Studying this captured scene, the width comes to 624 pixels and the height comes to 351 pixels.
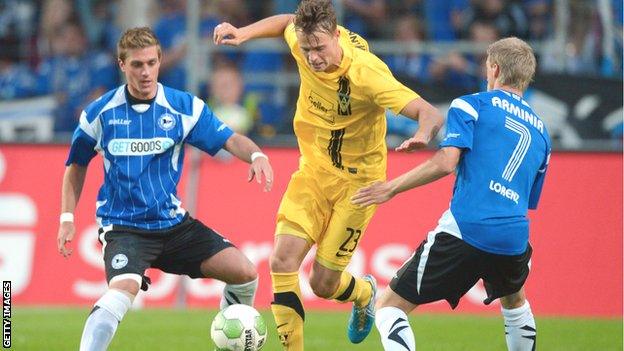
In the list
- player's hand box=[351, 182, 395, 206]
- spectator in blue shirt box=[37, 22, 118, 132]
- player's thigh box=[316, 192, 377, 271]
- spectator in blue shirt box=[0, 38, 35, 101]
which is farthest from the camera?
spectator in blue shirt box=[0, 38, 35, 101]

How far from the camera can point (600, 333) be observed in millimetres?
10633

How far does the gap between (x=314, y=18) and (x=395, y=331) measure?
2.14m

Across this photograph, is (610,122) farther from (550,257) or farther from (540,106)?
(550,257)

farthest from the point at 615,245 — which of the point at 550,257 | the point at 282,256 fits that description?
the point at 282,256

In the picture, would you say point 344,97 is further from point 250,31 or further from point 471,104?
point 471,104

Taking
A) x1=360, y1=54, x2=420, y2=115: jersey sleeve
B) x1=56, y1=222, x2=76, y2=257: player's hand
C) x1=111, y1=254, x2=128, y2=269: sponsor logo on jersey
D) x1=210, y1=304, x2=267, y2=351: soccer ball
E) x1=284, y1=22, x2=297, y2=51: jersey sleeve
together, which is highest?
x1=284, y1=22, x2=297, y2=51: jersey sleeve

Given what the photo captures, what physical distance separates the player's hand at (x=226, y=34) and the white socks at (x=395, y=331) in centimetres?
240

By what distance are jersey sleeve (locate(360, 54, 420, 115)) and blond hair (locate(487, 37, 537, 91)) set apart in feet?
2.32

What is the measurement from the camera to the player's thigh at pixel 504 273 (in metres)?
7.06

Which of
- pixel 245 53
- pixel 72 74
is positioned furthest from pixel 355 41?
pixel 72 74

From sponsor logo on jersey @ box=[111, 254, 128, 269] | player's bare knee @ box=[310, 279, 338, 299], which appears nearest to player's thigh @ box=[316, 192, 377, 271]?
player's bare knee @ box=[310, 279, 338, 299]

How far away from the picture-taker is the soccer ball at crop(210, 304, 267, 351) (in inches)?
309

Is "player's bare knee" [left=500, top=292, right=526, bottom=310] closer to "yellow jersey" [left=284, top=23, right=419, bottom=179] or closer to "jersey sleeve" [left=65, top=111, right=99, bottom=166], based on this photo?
"yellow jersey" [left=284, top=23, right=419, bottom=179]

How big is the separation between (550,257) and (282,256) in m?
5.20
